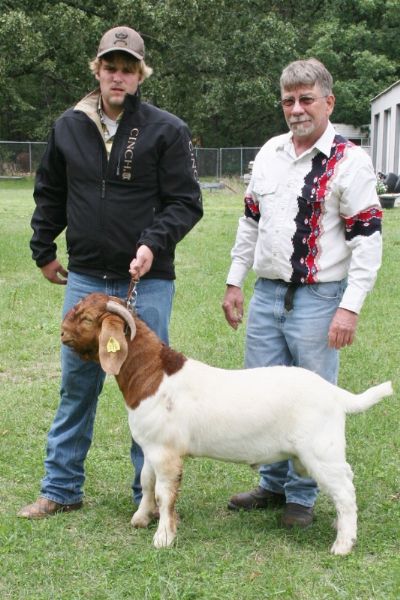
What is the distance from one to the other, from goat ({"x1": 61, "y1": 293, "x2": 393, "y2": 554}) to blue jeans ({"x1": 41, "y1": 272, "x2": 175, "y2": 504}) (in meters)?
0.26

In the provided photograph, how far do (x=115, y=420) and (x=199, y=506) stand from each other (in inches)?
59.8

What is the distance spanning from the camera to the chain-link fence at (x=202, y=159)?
38062 millimetres

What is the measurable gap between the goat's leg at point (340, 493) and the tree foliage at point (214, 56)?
67.8 feet

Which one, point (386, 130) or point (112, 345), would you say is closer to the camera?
point (112, 345)

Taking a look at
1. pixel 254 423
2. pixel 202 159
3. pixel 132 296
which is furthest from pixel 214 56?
pixel 254 423

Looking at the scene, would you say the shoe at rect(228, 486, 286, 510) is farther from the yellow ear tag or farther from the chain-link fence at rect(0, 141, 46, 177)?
the chain-link fence at rect(0, 141, 46, 177)

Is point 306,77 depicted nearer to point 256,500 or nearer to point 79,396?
point 79,396

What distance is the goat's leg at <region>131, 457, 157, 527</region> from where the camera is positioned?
14.3ft

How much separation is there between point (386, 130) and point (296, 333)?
3286 centimetres

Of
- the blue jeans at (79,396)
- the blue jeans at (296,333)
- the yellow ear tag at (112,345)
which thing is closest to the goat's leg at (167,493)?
the blue jeans at (79,396)

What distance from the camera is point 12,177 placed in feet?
126

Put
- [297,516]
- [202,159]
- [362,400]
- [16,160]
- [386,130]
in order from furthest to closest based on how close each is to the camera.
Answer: [16,160], [202,159], [386,130], [297,516], [362,400]

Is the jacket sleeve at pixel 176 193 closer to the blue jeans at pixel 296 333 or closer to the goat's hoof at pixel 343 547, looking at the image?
the blue jeans at pixel 296 333

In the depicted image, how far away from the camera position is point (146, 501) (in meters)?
4.43
